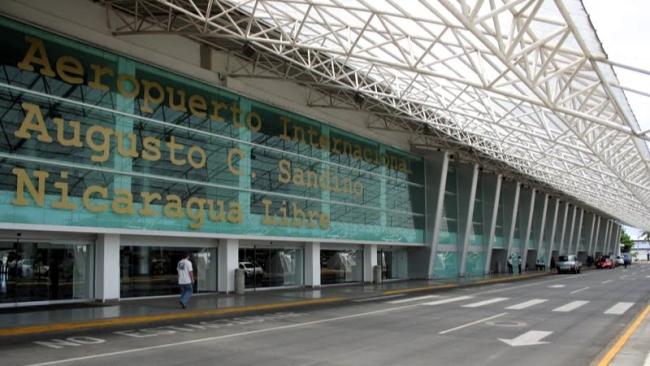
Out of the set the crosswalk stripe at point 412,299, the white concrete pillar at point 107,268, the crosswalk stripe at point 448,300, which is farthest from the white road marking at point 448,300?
the white concrete pillar at point 107,268

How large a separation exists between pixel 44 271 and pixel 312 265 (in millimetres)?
13963

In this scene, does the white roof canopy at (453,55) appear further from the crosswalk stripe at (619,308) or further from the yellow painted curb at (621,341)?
the crosswalk stripe at (619,308)

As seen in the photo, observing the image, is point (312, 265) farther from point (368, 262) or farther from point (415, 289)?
point (368, 262)

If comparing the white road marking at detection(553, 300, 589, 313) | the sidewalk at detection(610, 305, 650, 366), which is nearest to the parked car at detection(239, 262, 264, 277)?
the white road marking at detection(553, 300, 589, 313)

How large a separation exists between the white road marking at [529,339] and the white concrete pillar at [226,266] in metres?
13.4

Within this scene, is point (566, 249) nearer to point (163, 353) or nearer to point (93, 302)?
point (93, 302)

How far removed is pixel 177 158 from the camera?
22.9 metres

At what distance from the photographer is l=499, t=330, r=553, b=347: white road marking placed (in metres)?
12.9

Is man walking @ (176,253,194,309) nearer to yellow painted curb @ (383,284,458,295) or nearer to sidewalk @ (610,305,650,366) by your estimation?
yellow painted curb @ (383,284,458,295)

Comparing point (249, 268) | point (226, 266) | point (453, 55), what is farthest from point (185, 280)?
point (453, 55)

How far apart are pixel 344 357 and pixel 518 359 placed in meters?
3.00

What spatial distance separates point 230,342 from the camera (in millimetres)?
12922

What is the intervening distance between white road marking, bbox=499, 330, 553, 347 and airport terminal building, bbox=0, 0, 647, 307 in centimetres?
601

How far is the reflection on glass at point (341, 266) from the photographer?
1287 inches
